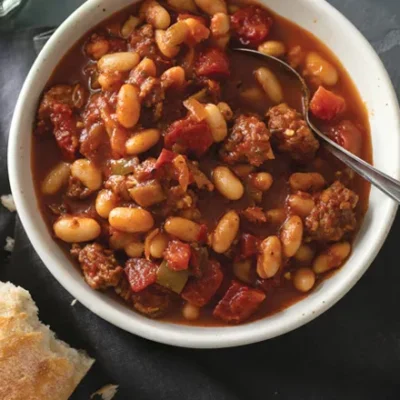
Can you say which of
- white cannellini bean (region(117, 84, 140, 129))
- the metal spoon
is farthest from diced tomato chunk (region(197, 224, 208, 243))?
the metal spoon

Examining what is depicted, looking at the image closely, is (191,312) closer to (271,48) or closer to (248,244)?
(248,244)

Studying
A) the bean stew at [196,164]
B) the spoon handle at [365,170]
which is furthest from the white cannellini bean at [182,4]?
the spoon handle at [365,170]

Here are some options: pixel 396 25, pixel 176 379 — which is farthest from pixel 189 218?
pixel 396 25

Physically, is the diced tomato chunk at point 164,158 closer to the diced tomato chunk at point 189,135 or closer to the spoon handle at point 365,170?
the diced tomato chunk at point 189,135

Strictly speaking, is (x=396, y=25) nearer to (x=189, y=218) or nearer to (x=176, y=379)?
(x=189, y=218)

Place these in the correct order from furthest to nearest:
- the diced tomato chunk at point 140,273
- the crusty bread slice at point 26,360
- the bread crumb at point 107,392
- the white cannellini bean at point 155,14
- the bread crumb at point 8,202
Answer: the bread crumb at point 8,202 → the bread crumb at point 107,392 → the crusty bread slice at point 26,360 → the white cannellini bean at point 155,14 → the diced tomato chunk at point 140,273

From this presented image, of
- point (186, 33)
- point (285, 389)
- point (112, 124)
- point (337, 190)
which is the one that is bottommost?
point (285, 389)
